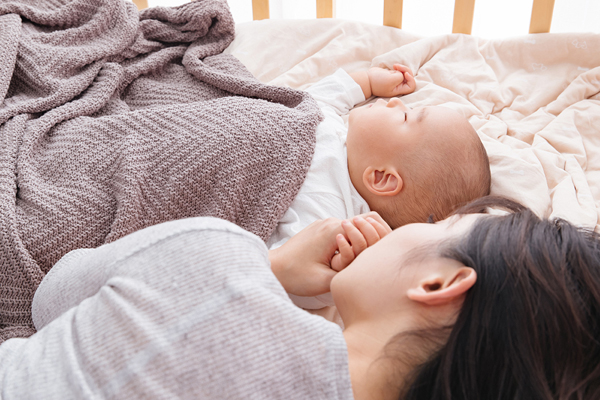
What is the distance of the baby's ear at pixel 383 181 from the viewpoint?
0.90 metres

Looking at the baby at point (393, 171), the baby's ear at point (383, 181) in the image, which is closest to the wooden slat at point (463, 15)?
the baby at point (393, 171)

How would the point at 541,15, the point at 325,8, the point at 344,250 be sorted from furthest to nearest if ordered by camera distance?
the point at 325,8, the point at 541,15, the point at 344,250

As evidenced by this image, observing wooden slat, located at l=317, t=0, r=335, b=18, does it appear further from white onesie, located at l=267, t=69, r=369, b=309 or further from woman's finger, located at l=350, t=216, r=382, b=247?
woman's finger, located at l=350, t=216, r=382, b=247

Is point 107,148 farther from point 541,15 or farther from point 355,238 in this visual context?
point 541,15

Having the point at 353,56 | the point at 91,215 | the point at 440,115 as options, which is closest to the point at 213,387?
the point at 91,215

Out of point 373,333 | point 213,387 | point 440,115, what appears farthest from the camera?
point 440,115

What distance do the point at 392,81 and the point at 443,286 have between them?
2.70 feet

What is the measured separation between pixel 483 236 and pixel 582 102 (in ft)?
2.79

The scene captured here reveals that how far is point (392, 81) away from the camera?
1.24m

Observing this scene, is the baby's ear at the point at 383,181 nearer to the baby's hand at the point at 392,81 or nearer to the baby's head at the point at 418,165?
the baby's head at the point at 418,165

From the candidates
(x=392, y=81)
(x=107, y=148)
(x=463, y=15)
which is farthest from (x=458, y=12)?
(x=107, y=148)

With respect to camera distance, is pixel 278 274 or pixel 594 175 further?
pixel 594 175

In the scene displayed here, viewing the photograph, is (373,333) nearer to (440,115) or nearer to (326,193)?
(326,193)

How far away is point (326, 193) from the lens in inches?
36.5
